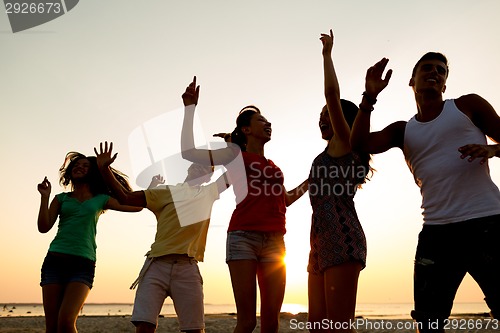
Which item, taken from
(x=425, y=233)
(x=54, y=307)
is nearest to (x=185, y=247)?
(x=54, y=307)

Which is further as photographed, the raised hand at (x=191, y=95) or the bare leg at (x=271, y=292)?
the raised hand at (x=191, y=95)

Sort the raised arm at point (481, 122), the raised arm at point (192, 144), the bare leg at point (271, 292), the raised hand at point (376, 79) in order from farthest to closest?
the raised arm at point (192, 144)
the bare leg at point (271, 292)
the raised hand at point (376, 79)
the raised arm at point (481, 122)

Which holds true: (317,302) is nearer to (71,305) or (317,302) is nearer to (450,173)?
(450,173)

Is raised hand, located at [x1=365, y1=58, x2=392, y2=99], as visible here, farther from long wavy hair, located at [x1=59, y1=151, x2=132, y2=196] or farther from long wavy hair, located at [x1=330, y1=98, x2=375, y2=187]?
long wavy hair, located at [x1=59, y1=151, x2=132, y2=196]

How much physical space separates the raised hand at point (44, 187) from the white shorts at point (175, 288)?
1990 mm

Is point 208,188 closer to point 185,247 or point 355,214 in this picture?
point 185,247

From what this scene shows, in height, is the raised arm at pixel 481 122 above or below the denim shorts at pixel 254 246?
above

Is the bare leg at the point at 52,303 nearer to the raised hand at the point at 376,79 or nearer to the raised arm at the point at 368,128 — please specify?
the raised arm at the point at 368,128

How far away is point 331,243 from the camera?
4086mm

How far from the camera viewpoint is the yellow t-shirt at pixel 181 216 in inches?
225

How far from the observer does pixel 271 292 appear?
506 centimetres

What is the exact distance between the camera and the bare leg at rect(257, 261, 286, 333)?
4.95 meters

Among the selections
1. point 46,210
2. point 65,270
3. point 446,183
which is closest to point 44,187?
point 46,210

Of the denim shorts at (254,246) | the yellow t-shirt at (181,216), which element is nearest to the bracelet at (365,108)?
the denim shorts at (254,246)
